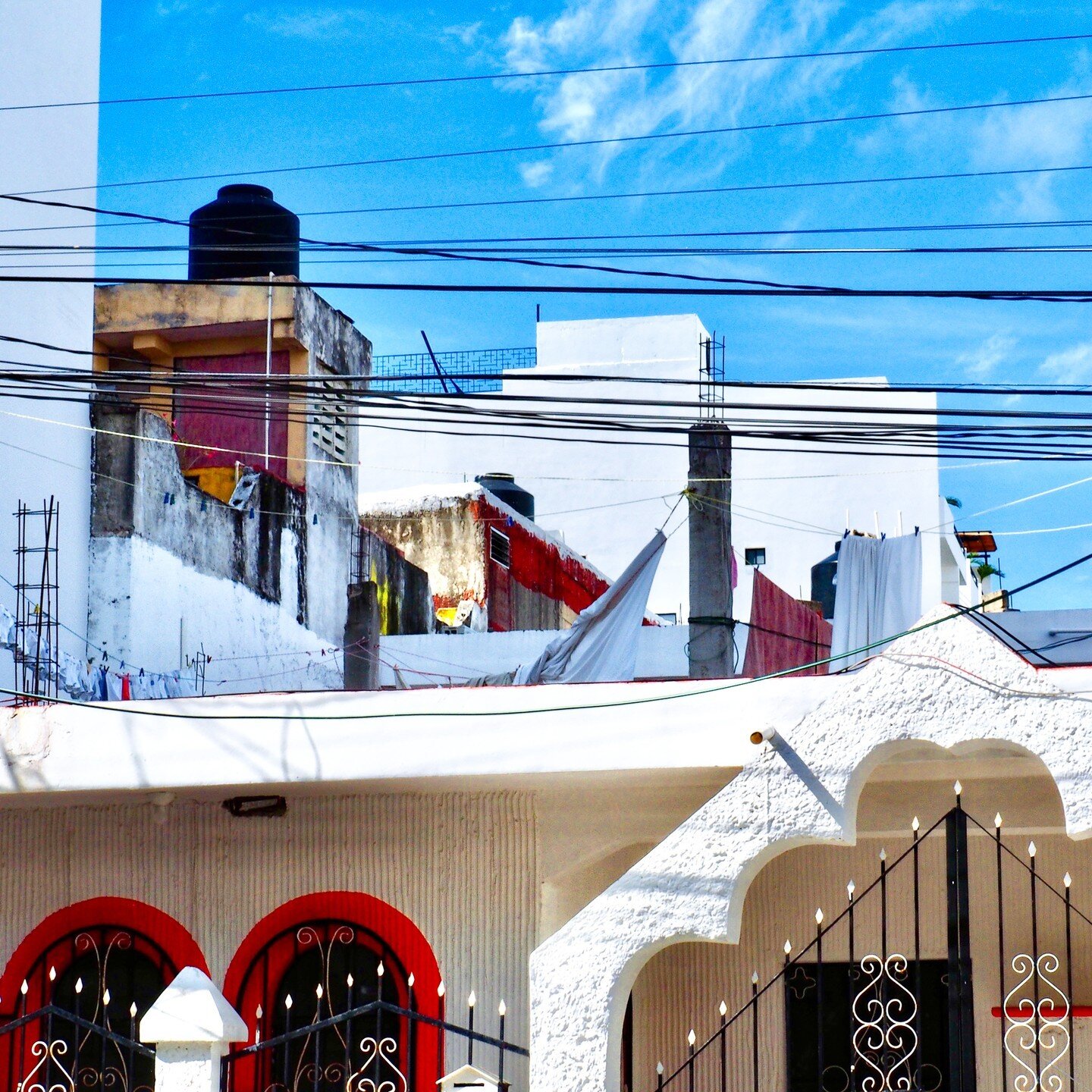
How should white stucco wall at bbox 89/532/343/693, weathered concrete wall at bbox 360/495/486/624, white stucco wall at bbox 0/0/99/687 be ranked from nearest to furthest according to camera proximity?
Result: white stucco wall at bbox 0/0/99/687 → white stucco wall at bbox 89/532/343/693 → weathered concrete wall at bbox 360/495/486/624

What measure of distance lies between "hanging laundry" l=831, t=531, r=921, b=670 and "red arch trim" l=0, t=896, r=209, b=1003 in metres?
6.50

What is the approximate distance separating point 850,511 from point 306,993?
70.9 feet

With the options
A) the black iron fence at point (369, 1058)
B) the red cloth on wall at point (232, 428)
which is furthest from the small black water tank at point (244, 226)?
the black iron fence at point (369, 1058)

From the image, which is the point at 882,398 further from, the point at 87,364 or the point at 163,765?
the point at 163,765

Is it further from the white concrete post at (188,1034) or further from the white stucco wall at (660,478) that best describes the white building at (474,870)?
the white stucco wall at (660,478)

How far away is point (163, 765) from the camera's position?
8.12 metres

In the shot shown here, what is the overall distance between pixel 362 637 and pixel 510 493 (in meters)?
12.2

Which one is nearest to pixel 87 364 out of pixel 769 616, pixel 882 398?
pixel 769 616

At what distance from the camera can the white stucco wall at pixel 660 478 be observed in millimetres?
28750

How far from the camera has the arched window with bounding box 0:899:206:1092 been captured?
861cm

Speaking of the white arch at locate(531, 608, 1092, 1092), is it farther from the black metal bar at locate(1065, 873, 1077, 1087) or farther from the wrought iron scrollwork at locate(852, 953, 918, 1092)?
the wrought iron scrollwork at locate(852, 953, 918, 1092)

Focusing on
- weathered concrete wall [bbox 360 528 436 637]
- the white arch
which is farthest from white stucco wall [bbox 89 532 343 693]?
the white arch

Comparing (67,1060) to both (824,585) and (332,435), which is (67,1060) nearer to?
(332,435)

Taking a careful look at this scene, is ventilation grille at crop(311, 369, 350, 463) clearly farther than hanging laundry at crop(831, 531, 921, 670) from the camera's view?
Yes
